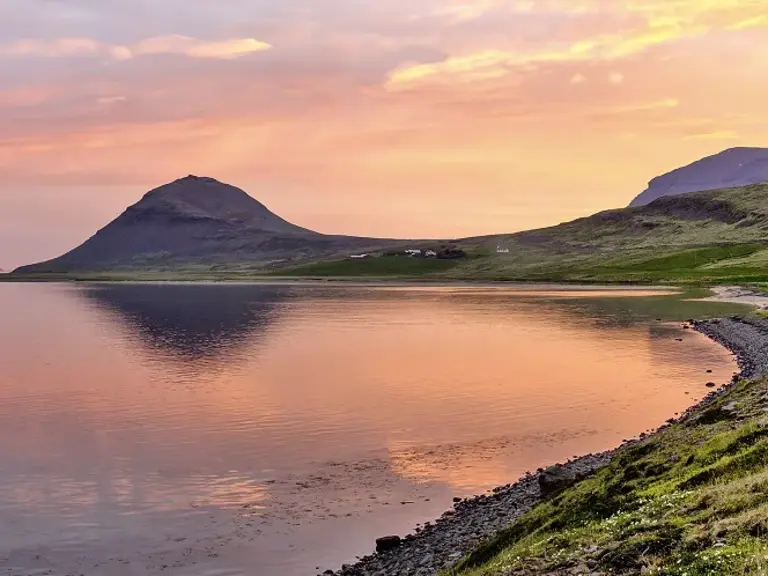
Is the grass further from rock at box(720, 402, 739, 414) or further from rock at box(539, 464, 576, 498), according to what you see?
rock at box(539, 464, 576, 498)

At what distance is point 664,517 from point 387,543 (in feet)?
39.0

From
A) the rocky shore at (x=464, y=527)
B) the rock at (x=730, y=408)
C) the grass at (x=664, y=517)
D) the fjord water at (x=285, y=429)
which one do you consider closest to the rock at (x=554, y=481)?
the rocky shore at (x=464, y=527)

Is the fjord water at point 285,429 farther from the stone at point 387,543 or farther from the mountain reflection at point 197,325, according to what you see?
the mountain reflection at point 197,325

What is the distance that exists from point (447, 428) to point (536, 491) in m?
15.8

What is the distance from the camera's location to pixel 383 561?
25703 millimetres

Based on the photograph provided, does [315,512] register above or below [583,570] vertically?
below

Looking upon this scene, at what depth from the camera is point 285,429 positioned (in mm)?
47781

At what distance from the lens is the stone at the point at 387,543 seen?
88.4 feet

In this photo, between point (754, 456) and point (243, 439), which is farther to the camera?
A: point (243, 439)

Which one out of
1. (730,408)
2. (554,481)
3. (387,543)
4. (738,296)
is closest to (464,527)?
(387,543)

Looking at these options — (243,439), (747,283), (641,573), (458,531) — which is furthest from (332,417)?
(747,283)

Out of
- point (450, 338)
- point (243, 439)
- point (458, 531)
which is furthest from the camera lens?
point (450, 338)

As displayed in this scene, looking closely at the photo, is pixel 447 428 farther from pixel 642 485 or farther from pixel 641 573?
pixel 641 573

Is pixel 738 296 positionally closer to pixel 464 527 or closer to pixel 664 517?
pixel 464 527
